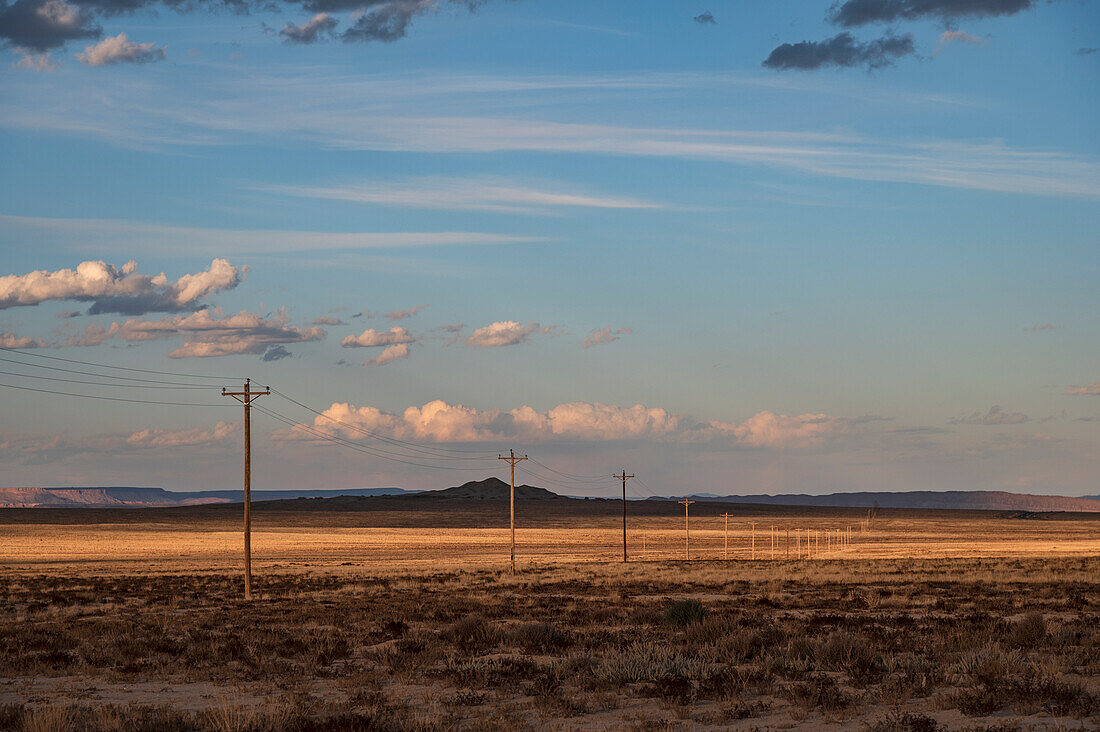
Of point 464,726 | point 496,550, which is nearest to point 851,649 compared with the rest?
point 464,726

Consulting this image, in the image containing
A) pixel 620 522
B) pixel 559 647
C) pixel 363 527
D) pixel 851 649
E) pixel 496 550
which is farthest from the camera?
pixel 620 522

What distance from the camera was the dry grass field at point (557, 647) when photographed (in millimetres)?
15148

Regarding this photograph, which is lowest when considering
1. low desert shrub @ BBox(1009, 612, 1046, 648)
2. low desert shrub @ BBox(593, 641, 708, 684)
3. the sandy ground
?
the sandy ground

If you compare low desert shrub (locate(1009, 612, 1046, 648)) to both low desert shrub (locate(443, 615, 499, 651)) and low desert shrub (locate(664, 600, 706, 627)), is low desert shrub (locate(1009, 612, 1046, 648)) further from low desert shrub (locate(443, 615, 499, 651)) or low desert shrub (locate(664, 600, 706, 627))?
low desert shrub (locate(443, 615, 499, 651))

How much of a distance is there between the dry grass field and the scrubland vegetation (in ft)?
0.24

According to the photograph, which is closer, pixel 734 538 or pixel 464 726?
pixel 464 726

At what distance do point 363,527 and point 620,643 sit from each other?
4611 inches

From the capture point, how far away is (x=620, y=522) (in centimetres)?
14825

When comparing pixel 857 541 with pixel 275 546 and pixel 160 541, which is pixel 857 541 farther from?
pixel 160 541

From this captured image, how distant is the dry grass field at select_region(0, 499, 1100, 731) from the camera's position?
1515cm

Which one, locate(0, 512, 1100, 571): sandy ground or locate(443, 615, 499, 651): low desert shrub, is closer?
locate(443, 615, 499, 651): low desert shrub

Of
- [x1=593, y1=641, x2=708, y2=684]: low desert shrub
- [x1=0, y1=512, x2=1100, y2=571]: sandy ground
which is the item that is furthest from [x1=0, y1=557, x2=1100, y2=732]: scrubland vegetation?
[x1=0, y1=512, x2=1100, y2=571]: sandy ground

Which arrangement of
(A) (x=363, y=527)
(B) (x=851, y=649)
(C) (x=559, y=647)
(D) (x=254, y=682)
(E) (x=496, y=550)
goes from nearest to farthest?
(D) (x=254, y=682), (B) (x=851, y=649), (C) (x=559, y=647), (E) (x=496, y=550), (A) (x=363, y=527)

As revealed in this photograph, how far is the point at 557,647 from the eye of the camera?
74.9 ft
